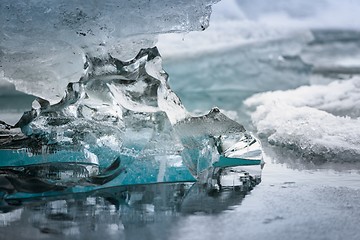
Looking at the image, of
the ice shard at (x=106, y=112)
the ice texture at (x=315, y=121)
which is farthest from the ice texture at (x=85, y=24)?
the ice texture at (x=315, y=121)

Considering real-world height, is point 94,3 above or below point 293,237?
above

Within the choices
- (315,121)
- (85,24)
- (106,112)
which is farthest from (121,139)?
(315,121)

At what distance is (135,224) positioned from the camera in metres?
0.80

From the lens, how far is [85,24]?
1.16 m

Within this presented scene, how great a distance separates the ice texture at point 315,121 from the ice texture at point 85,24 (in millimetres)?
630

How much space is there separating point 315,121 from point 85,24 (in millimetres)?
1077

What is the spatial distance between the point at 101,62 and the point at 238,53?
2292 mm

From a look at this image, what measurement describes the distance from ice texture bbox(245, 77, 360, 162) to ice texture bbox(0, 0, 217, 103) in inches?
24.8

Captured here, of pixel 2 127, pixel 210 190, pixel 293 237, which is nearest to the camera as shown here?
pixel 293 237

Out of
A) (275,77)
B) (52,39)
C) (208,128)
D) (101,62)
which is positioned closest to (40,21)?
(52,39)

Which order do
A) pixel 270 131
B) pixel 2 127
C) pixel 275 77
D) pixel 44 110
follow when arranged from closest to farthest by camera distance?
pixel 44 110 < pixel 2 127 < pixel 270 131 < pixel 275 77

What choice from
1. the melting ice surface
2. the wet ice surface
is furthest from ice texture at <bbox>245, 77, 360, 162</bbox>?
the melting ice surface

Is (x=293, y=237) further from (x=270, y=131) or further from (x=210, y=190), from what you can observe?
(x=270, y=131)

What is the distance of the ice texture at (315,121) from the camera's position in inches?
64.9
